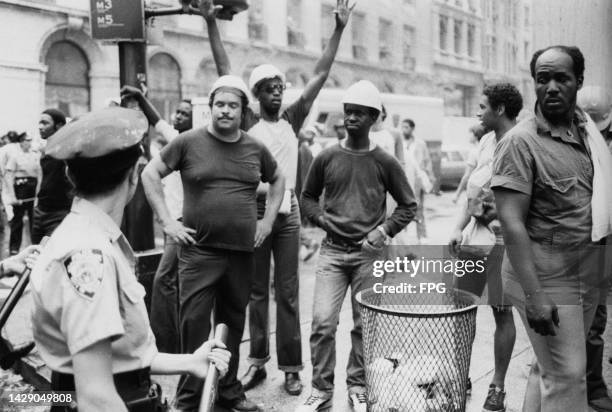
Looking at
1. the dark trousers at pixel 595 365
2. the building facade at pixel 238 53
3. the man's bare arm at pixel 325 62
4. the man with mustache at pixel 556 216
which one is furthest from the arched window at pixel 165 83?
the man with mustache at pixel 556 216

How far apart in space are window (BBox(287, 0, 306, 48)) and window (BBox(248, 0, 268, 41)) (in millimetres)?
943

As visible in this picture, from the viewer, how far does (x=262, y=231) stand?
172 inches

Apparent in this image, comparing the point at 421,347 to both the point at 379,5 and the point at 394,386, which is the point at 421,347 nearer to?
the point at 394,386

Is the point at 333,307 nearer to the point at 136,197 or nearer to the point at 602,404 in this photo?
the point at 602,404

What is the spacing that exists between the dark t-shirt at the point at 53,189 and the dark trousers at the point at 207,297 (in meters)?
2.65

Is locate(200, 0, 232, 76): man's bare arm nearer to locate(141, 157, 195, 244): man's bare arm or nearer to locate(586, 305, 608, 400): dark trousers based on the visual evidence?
locate(141, 157, 195, 244): man's bare arm

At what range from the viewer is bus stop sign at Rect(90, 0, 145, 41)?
18.6ft

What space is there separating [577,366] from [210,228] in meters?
2.11

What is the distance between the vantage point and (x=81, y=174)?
6.15ft

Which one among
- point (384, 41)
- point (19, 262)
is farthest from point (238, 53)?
point (19, 262)

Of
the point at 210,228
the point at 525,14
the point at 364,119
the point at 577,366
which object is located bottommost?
the point at 577,366

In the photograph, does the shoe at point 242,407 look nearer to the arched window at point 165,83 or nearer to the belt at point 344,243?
the belt at point 344,243

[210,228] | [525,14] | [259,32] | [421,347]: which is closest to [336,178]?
[210,228]

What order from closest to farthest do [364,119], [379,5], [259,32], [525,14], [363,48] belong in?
[364,119], [525,14], [379,5], [363,48], [259,32]
